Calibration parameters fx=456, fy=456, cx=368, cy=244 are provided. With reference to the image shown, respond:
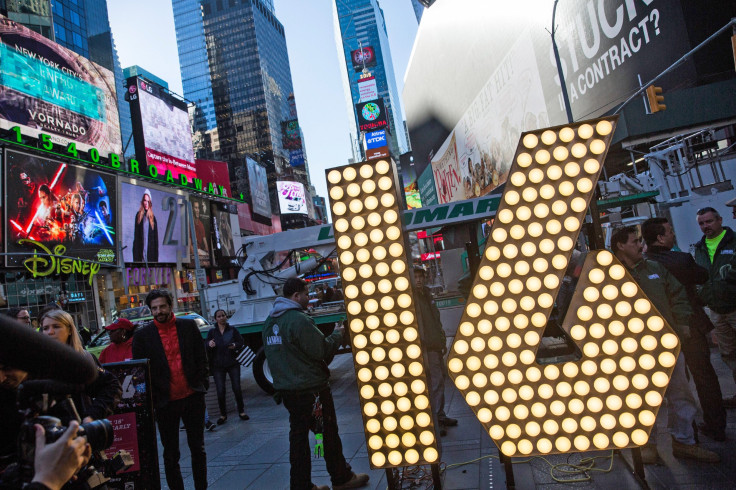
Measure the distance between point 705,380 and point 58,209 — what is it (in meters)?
34.1

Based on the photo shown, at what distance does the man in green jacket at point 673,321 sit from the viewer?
3.90 metres

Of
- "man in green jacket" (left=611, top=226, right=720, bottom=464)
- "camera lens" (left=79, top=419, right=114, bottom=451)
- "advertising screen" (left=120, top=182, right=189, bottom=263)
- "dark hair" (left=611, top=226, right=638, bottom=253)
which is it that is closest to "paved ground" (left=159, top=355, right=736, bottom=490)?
"man in green jacket" (left=611, top=226, right=720, bottom=464)

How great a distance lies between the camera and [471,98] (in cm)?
3544

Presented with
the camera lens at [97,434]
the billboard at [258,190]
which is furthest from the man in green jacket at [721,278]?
the billboard at [258,190]

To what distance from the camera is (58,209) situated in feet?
95.8

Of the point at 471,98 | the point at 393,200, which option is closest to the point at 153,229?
the point at 471,98

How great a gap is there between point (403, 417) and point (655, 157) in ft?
56.0

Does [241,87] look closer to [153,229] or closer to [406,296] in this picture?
[153,229]

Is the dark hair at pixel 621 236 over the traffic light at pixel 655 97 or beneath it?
beneath

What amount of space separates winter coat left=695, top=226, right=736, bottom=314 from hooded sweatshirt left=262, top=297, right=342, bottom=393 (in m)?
3.93

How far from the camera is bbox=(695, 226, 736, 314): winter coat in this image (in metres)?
4.55

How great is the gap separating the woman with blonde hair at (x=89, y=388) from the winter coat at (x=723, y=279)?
5.45 m

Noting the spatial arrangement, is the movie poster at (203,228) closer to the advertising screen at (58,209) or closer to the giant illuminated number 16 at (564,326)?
the advertising screen at (58,209)

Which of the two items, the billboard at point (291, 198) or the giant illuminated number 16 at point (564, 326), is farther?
the billboard at point (291, 198)
